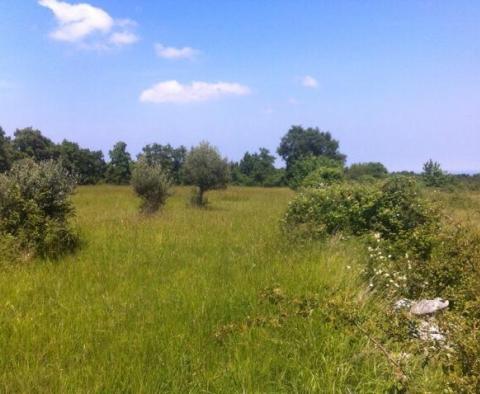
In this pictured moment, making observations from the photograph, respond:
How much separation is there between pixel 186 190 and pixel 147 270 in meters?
24.7

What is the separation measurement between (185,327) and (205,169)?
18.4 m

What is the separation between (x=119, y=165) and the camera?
195ft

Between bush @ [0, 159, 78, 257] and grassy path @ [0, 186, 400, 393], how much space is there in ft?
2.11

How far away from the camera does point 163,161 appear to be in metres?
61.0

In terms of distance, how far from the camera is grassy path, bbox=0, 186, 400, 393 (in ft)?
10.2

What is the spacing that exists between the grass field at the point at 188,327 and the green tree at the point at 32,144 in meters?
53.1

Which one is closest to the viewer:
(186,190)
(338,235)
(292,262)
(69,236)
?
(292,262)

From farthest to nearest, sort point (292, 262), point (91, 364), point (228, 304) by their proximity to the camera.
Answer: point (292, 262)
point (228, 304)
point (91, 364)

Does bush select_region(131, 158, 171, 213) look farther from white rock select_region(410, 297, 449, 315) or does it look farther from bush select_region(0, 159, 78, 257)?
white rock select_region(410, 297, 449, 315)

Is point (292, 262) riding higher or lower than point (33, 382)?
higher

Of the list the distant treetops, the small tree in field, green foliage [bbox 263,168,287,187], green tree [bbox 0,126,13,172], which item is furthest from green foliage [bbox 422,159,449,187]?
green tree [bbox 0,126,13,172]

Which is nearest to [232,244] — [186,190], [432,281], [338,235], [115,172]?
[338,235]

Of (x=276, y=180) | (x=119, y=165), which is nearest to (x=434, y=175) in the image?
(x=276, y=180)

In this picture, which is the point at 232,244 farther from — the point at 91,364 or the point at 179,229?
the point at 91,364
